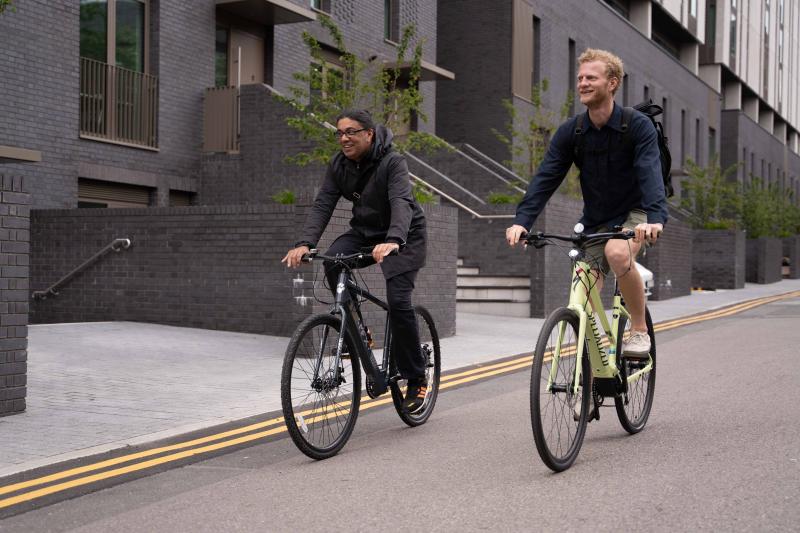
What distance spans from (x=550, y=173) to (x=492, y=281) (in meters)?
12.1

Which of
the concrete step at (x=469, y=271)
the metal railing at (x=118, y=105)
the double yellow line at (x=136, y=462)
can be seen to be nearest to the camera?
the double yellow line at (x=136, y=462)

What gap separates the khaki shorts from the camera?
575 centimetres

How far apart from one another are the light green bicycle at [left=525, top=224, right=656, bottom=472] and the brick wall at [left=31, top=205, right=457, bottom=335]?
5397 mm

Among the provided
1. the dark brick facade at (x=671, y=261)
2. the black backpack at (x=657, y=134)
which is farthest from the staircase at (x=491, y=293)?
the black backpack at (x=657, y=134)

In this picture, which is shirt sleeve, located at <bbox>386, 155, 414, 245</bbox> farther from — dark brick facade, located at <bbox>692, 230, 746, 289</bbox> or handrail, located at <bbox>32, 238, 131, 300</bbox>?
dark brick facade, located at <bbox>692, 230, 746, 289</bbox>

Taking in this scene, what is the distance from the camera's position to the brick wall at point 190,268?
11.8 m

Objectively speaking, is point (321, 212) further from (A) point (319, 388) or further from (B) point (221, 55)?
(B) point (221, 55)

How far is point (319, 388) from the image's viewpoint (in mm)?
5621

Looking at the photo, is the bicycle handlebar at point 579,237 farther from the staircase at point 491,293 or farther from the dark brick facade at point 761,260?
the dark brick facade at point 761,260

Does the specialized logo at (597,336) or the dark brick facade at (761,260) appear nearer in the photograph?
the specialized logo at (597,336)

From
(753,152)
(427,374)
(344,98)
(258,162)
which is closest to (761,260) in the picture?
(753,152)

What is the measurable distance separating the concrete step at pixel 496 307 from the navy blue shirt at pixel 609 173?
11457mm

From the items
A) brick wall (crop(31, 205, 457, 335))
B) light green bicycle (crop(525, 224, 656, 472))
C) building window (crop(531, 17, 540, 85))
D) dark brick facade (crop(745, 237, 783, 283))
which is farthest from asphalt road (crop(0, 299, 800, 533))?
dark brick facade (crop(745, 237, 783, 283))

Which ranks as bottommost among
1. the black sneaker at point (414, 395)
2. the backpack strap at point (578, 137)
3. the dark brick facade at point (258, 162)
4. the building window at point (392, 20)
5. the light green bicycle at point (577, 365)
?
the black sneaker at point (414, 395)
